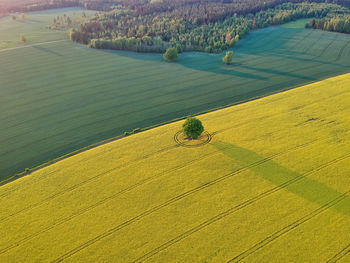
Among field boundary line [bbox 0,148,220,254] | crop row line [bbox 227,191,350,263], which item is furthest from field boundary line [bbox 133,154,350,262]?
field boundary line [bbox 0,148,220,254]

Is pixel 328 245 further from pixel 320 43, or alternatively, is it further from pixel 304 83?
pixel 320 43

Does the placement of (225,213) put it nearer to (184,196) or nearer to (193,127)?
(184,196)

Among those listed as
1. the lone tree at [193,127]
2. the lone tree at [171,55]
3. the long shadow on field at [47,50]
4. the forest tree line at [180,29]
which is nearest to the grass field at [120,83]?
the long shadow on field at [47,50]

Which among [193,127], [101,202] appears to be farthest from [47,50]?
[101,202]

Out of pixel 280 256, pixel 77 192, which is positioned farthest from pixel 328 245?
pixel 77 192

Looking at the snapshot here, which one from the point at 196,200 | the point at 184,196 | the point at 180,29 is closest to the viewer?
the point at 196,200

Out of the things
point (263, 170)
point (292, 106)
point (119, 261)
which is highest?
point (292, 106)

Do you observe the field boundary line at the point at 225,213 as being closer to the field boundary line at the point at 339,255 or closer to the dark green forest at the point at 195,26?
the field boundary line at the point at 339,255

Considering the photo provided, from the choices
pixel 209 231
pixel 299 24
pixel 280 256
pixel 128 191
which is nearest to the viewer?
pixel 280 256
